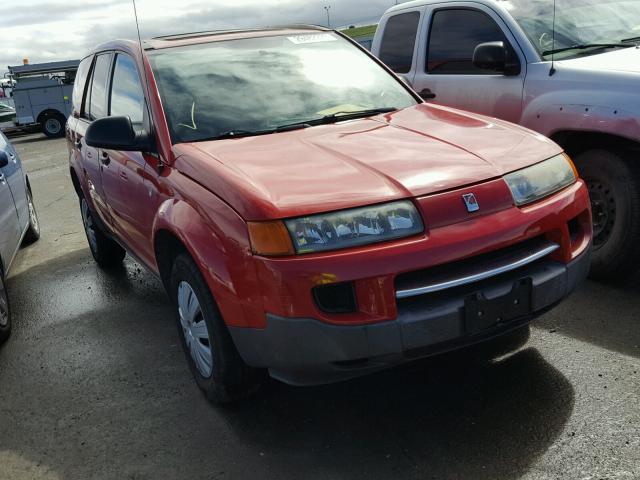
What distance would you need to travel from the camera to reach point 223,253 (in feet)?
9.44

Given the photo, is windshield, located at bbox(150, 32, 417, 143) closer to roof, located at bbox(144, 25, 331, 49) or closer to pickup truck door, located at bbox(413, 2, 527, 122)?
roof, located at bbox(144, 25, 331, 49)

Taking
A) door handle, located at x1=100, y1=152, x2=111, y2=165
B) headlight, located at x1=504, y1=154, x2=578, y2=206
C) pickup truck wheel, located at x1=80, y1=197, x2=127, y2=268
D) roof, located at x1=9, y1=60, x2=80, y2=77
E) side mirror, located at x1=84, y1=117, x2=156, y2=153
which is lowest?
roof, located at x1=9, y1=60, x2=80, y2=77

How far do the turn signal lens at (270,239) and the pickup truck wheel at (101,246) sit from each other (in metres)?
3.40

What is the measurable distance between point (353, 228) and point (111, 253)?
150 inches

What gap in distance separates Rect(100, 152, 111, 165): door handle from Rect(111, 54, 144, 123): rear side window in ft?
0.89

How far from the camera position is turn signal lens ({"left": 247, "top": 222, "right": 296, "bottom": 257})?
8.87 feet

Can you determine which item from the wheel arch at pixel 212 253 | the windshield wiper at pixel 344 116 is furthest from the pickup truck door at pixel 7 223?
the windshield wiper at pixel 344 116

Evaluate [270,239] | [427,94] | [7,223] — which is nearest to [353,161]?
[270,239]

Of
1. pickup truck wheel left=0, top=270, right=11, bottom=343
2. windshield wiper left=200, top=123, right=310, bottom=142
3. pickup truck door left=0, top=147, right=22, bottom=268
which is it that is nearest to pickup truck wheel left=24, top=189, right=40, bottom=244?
pickup truck door left=0, top=147, right=22, bottom=268

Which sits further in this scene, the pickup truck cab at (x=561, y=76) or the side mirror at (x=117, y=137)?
the pickup truck cab at (x=561, y=76)

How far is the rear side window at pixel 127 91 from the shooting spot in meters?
4.02

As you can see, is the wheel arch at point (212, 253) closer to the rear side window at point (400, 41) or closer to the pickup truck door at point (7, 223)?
the pickup truck door at point (7, 223)

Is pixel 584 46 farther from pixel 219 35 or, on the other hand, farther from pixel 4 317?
pixel 4 317

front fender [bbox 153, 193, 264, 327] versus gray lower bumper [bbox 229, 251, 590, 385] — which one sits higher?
front fender [bbox 153, 193, 264, 327]
